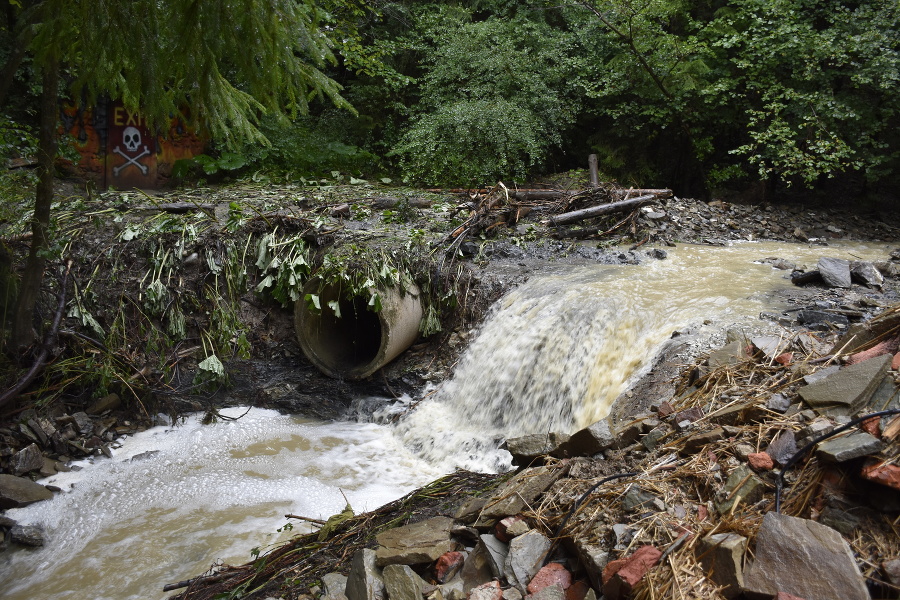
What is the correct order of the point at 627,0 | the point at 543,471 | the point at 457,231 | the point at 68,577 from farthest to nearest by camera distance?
1. the point at 627,0
2. the point at 457,231
3. the point at 68,577
4. the point at 543,471

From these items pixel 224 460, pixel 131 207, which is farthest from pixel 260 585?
pixel 131 207

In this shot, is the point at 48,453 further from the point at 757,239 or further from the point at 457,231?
the point at 757,239

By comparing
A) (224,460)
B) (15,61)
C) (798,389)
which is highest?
(15,61)

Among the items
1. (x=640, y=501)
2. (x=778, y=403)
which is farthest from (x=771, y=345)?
(x=640, y=501)

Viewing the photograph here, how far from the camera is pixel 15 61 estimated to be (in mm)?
4316

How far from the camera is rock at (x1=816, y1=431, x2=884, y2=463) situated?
1927 millimetres

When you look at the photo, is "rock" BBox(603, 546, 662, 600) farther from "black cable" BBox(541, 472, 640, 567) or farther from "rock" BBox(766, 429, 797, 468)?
"rock" BBox(766, 429, 797, 468)

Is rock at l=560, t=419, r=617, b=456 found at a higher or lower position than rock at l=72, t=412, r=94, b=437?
higher

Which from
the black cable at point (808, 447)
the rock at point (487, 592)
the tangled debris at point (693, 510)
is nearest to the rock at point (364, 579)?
the tangled debris at point (693, 510)

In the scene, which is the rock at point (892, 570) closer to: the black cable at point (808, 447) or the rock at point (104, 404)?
the black cable at point (808, 447)

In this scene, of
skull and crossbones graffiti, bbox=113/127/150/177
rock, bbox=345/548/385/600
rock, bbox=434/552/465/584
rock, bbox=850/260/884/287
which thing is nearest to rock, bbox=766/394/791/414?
Result: rock, bbox=434/552/465/584

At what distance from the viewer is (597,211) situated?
24.4 feet

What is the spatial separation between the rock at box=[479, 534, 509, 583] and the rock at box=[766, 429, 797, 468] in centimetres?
112

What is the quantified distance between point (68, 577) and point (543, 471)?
302 cm
